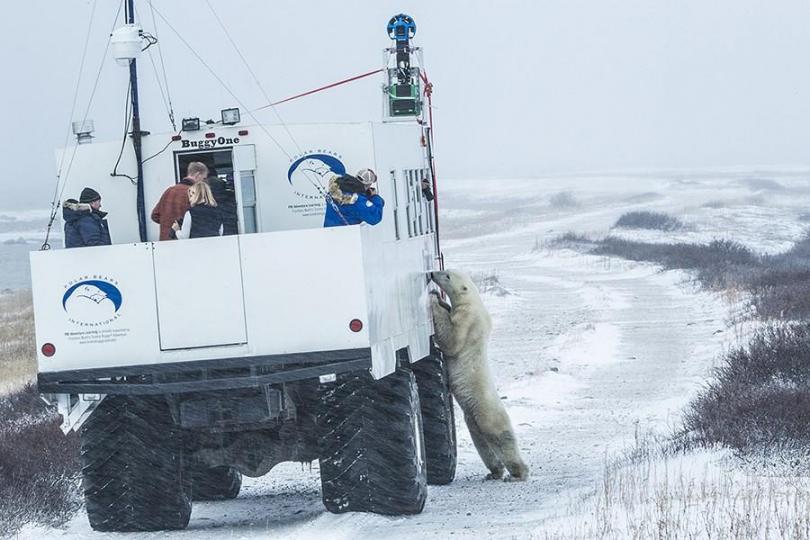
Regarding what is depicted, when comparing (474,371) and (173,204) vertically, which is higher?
(173,204)

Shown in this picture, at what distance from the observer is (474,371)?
12742 millimetres

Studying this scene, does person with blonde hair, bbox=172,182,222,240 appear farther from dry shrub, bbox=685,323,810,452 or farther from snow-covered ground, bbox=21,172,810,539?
dry shrub, bbox=685,323,810,452

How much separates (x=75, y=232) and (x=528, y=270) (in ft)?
130

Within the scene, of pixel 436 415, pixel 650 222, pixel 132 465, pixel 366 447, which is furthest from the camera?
pixel 650 222

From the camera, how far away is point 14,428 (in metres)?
17.0

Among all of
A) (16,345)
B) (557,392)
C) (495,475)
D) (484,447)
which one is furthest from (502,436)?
(16,345)

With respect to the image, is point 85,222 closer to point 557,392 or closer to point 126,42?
point 126,42

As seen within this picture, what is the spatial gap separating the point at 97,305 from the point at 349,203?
1.93m

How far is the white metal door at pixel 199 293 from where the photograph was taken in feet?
31.5

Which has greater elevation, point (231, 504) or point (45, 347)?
point (45, 347)

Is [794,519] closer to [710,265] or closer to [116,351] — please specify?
[116,351]

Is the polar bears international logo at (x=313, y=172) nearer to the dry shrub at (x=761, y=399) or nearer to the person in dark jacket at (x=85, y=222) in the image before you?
the person in dark jacket at (x=85, y=222)

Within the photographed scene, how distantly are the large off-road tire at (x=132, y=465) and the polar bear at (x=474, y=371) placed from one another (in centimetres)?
314

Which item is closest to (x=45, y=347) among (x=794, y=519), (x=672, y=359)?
(x=794, y=519)
